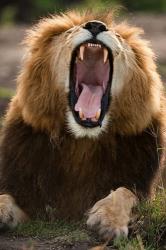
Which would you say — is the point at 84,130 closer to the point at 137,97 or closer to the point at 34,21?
the point at 137,97

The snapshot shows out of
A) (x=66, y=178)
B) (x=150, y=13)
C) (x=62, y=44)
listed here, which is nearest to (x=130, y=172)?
(x=66, y=178)

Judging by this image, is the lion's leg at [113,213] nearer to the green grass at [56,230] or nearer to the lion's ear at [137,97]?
the green grass at [56,230]

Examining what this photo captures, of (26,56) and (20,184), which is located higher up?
(26,56)

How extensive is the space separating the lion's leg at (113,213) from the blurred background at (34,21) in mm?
5563

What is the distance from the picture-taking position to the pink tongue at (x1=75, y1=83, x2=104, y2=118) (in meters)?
6.53

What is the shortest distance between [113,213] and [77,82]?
0.99 meters

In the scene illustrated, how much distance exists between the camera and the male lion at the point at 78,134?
6.45m

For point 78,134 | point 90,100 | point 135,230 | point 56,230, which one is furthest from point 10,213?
point 90,100

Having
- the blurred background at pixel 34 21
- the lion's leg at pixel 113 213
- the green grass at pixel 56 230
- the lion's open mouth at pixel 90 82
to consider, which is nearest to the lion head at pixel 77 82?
the lion's open mouth at pixel 90 82

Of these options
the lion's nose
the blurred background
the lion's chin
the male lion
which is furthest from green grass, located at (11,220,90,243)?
the blurred background

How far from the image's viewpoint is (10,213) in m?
6.28

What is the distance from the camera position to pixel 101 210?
6074 millimetres

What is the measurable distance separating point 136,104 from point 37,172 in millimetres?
704

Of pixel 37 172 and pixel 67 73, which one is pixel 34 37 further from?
pixel 37 172
